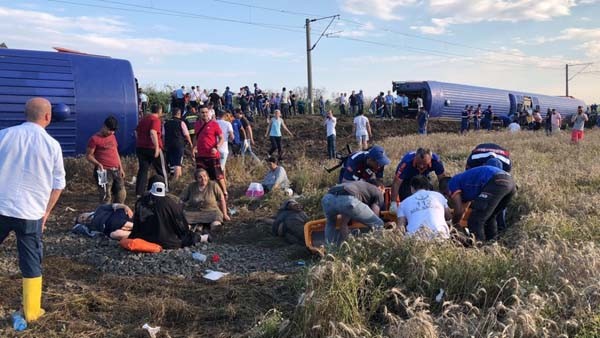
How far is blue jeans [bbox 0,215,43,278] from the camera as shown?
3.85 metres

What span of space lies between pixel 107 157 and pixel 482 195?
5.26 metres

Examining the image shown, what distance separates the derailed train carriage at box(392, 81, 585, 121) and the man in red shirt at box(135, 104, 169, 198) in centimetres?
2273

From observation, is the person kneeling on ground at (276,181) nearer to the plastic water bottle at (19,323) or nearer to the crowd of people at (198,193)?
the crowd of people at (198,193)

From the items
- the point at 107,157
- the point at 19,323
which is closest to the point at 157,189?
the point at 107,157

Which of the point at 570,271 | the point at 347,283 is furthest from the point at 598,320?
the point at 347,283

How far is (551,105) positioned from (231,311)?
134 feet

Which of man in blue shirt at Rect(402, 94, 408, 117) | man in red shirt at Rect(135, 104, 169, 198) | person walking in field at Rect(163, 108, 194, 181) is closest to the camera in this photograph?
man in red shirt at Rect(135, 104, 169, 198)

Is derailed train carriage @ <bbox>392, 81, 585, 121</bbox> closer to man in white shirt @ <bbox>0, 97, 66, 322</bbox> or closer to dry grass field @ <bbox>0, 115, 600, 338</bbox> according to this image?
dry grass field @ <bbox>0, 115, 600, 338</bbox>

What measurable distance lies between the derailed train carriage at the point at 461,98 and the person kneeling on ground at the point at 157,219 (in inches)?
980

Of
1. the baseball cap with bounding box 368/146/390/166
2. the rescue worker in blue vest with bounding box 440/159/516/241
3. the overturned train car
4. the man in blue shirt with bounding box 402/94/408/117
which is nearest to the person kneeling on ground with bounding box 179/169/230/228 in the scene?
the baseball cap with bounding box 368/146/390/166

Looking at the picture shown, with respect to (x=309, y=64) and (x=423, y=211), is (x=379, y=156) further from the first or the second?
(x=309, y=64)

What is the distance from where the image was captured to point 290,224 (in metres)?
6.88

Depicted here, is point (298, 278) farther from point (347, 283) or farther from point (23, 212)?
point (23, 212)

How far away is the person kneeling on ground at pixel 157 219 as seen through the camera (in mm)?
6137
